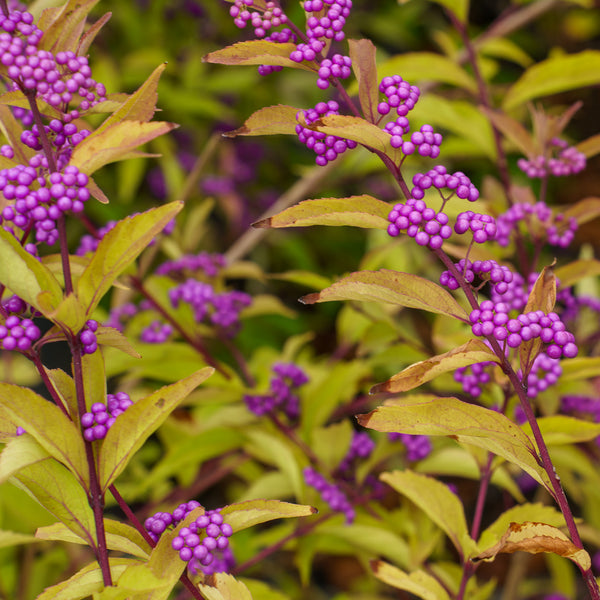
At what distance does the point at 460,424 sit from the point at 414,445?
0.58 metres

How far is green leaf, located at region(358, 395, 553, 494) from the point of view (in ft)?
2.04

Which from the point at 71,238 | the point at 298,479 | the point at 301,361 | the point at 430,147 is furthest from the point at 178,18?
the point at 430,147

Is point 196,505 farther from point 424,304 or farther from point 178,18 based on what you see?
point 178,18

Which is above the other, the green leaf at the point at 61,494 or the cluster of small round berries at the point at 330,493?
the green leaf at the point at 61,494

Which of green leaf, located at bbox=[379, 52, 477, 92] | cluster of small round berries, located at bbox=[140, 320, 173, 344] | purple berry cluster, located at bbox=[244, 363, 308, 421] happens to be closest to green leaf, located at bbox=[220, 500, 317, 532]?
purple berry cluster, located at bbox=[244, 363, 308, 421]

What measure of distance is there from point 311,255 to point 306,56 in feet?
6.80

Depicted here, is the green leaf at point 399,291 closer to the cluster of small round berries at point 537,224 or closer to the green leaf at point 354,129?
the green leaf at point 354,129

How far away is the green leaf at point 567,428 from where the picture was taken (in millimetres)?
848

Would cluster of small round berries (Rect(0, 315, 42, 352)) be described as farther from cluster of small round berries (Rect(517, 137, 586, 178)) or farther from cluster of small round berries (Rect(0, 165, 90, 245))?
cluster of small round berries (Rect(517, 137, 586, 178))

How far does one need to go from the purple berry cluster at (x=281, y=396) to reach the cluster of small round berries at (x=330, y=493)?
137mm

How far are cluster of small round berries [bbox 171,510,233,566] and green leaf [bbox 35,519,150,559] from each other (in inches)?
2.6

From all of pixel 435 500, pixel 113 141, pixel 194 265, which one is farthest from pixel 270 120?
pixel 194 265

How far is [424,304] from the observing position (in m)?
0.64

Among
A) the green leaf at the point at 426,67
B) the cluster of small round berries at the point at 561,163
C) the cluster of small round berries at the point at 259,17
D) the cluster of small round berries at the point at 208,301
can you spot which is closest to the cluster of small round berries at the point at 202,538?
the cluster of small round berries at the point at 259,17
